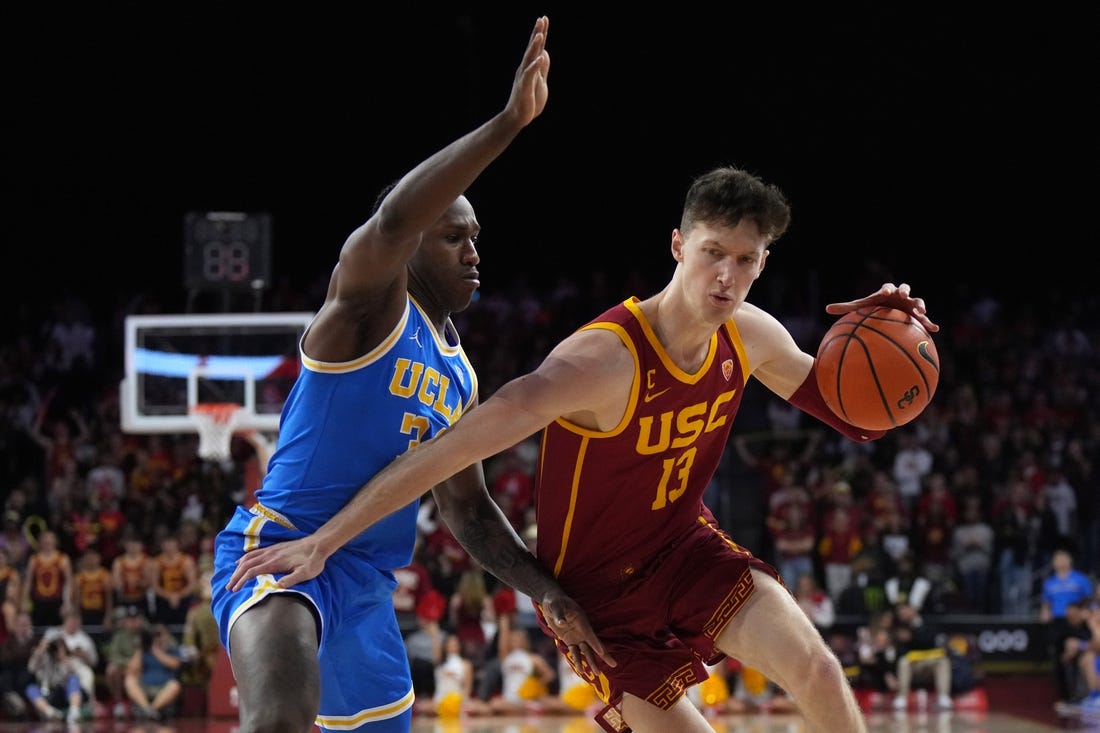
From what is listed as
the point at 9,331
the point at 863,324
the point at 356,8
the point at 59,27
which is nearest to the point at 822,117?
the point at 356,8

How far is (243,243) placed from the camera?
1017 cm

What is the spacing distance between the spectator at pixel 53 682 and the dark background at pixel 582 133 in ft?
23.0

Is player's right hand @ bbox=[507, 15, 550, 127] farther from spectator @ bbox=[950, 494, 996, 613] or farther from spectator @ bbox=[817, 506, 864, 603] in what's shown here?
spectator @ bbox=[950, 494, 996, 613]

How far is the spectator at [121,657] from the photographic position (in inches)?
449

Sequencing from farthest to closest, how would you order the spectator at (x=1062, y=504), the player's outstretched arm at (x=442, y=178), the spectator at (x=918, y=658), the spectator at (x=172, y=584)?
1. the spectator at (x=1062, y=504)
2. the spectator at (x=172, y=584)
3. the spectator at (x=918, y=658)
4. the player's outstretched arm at (x=442, y=178)

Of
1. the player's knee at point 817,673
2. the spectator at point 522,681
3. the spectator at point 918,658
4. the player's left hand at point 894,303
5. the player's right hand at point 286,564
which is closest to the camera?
the player's right hand at point 286,564

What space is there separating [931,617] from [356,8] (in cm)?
949

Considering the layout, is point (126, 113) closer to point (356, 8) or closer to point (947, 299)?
point (356, 8)

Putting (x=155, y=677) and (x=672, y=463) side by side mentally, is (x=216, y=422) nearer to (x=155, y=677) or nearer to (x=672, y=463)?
(x=155, y=677)

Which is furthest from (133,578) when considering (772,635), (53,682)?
(772,635)

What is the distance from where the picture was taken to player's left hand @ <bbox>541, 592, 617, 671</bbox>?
13.5 ft

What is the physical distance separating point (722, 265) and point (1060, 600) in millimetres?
9380

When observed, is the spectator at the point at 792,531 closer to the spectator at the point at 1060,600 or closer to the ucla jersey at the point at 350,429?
the spectator at the point at 1060,600

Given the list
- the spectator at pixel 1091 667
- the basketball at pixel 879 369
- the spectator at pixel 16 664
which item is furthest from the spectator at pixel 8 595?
the basketball at pixel 879 369
